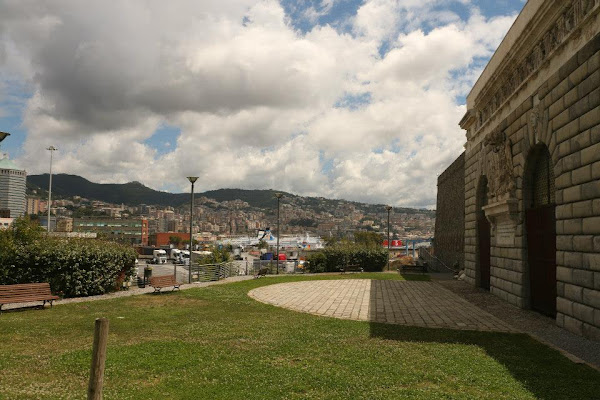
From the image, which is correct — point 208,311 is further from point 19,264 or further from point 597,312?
point 597,312

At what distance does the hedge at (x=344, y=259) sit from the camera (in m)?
32.8

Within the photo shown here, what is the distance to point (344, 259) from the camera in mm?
32562

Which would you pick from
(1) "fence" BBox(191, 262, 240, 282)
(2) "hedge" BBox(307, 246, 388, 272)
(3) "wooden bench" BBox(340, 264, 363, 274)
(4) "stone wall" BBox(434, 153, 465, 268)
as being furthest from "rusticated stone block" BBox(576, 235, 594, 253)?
(2) "hedge" BBox(307, 246, 388, 272)

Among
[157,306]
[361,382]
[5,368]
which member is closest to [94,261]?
[157,306]

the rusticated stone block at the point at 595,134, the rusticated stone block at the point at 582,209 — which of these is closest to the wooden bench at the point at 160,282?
the rusticated stone block at the point at 582,209

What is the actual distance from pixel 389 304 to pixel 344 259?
18.4 metres

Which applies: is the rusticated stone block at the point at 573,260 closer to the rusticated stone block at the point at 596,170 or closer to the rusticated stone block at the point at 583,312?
the rusticated stone block at the point at 583,312

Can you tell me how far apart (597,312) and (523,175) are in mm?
5423

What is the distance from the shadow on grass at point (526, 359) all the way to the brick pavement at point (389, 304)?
3.28ft

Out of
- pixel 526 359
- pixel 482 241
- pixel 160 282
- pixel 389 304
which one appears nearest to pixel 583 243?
pixel 526 359

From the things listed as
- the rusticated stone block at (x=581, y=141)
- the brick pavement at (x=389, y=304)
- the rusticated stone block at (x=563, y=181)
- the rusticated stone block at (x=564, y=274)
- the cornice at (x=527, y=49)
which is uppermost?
the cornice at (x=527, y=49)

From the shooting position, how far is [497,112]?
1538 centimetres

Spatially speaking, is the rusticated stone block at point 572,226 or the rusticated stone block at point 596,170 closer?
the rusticated stone block at point 596,170

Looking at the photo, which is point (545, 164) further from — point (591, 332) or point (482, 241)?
point (482, 241)
